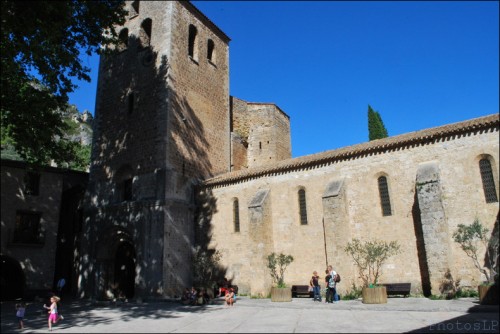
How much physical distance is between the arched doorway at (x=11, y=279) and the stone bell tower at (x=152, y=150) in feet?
14.0

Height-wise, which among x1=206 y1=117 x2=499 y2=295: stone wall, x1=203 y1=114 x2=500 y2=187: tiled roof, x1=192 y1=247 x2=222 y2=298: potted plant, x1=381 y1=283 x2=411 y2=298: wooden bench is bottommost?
x1=381 y1=283 x2=411 y2=298: wooden bench

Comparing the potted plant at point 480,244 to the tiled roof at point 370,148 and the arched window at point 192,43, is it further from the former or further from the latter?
the arched window at point 192,43

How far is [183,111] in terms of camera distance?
2220 centimetres

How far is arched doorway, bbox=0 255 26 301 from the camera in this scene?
71.6ft

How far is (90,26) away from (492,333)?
1867 centimetres

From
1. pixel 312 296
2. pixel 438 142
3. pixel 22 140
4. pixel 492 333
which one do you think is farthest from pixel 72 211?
pixel 492 333

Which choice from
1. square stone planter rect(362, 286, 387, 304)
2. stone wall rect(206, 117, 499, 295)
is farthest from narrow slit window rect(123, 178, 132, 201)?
square stone planter rect(362, 286, 387, 304)

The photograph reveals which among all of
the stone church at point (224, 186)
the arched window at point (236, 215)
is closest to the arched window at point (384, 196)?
the stone church at point (224, 186)

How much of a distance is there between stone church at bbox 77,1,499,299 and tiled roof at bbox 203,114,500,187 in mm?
65

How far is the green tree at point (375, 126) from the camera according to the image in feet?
99.4

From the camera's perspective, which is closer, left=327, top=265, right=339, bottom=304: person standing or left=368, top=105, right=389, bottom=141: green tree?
left=327, top=265, right=339, bottom=304: person standing

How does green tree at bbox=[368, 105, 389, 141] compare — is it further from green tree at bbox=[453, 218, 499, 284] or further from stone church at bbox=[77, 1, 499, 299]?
green tree at bbox=[453, 218, 499, 284]

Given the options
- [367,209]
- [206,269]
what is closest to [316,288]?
[367,209]

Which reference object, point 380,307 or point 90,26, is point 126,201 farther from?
point 380,307
